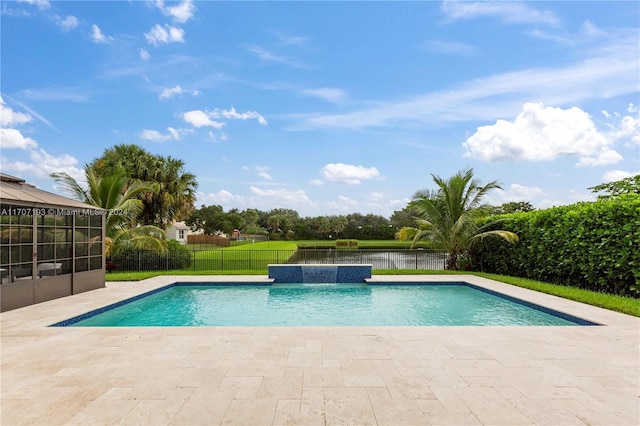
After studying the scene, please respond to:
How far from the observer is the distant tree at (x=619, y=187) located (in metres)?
21.7

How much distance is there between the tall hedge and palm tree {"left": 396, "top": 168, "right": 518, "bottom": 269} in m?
1.29

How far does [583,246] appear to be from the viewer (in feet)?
29.8

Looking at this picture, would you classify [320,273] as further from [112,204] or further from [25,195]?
[112,204]

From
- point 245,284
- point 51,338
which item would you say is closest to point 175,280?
point 245,284

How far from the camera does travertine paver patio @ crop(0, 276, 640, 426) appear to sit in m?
2.88

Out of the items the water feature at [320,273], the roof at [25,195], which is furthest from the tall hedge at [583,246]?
the roof at [25,195]

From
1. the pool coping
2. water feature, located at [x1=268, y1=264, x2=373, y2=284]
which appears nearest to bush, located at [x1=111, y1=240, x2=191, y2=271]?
the pool coping

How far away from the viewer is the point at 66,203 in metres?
8.18

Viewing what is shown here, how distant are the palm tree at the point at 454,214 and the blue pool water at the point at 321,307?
292 cm

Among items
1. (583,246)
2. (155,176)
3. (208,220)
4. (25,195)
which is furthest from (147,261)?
(208,220)

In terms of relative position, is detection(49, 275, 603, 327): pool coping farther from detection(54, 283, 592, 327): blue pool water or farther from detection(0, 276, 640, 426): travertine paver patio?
detection(0, 276, 640, 426): travertine paver patio

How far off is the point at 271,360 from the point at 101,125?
17.1m

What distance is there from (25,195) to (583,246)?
43.1 feet

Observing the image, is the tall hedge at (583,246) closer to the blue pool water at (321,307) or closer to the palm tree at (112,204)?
the blue pool water at (321,307)
